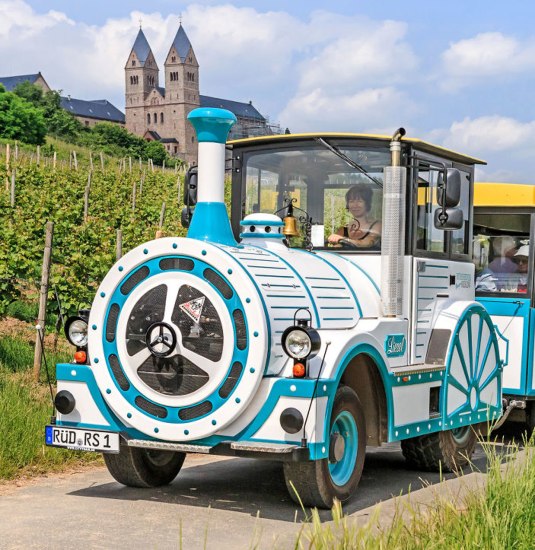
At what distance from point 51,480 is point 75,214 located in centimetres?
1616

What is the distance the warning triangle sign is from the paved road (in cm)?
122

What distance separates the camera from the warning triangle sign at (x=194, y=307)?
6.33 meters

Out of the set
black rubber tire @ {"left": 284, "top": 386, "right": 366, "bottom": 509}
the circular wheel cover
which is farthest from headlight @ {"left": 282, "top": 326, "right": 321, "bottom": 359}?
black rubber tire @ {"left": 284, "top": 386, "right": 366, "bottom": 509}

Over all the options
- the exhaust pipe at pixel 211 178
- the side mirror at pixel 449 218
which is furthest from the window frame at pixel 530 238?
the exhaust pipe at pixel 211 178

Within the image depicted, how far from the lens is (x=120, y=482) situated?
720 centimetres

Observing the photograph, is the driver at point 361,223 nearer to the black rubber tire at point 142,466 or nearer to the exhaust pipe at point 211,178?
the exhaust pipe at point 211,178

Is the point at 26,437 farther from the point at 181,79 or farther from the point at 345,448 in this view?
the point at 181,79

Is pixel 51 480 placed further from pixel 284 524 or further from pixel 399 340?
pixel 399 340

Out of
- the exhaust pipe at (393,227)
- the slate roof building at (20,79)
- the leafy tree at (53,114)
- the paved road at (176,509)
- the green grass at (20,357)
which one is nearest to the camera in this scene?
the paved road at (176,509)

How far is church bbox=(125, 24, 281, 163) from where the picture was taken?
16650 cm

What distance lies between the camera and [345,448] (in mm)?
6742

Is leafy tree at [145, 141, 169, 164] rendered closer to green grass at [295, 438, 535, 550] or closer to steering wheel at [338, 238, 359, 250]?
steering wheel at [338, 238, 359, 250]

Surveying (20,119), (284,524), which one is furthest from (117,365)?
(20,119)

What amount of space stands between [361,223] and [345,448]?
1882 mm
